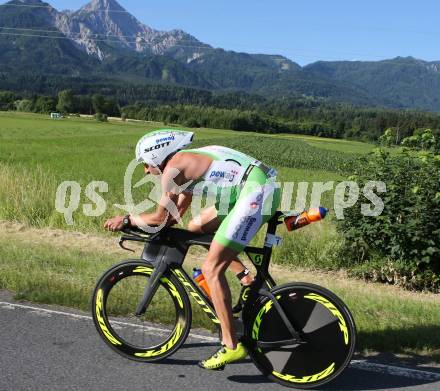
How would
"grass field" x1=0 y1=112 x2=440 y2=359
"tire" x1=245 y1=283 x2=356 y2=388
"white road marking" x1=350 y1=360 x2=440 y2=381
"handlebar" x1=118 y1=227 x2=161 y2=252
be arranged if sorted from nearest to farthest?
"tire" x1=245 y1=283 x2=356 y2=388 → "white road marking" x1=350 y1=360 x2=440 y2=381 → "handlebar" x1=118 y1=227 x2=161 y2=252 → "grass field" x1=0 y1=112 x2=440 y2=359

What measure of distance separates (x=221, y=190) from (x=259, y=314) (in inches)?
40.8

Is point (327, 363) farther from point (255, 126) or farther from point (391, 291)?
point (255, 126)

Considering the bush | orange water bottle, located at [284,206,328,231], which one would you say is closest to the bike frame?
orange water bottle, located at [284,206,328,231]

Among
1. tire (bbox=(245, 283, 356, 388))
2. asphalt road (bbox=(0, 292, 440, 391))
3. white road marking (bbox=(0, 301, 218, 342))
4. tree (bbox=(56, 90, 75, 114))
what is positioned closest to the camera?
asphalt road (bbox=(0, 292, 440, 391))

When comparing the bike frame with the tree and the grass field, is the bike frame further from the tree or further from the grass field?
the tree

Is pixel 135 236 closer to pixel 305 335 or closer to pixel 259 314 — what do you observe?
pixel 259 314

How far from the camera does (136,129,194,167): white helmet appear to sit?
4.40 m

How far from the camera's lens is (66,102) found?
123938 millimetres

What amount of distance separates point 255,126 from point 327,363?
109596 mm

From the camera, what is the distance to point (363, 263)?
10.4m

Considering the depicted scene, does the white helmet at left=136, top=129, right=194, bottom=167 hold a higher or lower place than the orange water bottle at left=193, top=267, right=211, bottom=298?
higher

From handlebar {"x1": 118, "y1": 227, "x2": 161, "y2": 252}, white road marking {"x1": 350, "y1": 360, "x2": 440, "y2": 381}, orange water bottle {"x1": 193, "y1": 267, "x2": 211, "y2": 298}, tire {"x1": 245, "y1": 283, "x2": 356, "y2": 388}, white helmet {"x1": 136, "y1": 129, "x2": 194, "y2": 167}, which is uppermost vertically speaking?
white helmet {"x1": 136, "y1": 129, "x2": 194, "y2": 167}

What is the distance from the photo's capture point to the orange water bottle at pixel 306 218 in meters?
4.40

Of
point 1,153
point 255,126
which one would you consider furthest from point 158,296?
point 255,126
